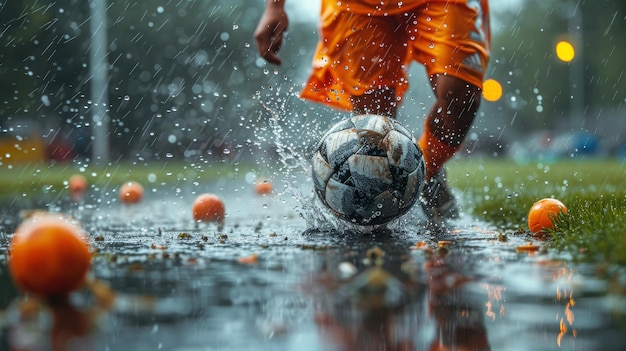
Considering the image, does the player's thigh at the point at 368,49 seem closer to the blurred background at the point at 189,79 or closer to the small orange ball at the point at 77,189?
the small orange ball at the point at 77,189

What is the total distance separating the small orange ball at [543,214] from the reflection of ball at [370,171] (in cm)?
83

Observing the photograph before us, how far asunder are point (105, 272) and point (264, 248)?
1.16 m

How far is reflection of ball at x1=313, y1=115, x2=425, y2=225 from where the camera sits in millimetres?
5180

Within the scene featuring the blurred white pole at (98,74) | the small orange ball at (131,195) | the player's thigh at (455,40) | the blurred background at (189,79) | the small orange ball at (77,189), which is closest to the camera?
the player's thigh at (455,40)

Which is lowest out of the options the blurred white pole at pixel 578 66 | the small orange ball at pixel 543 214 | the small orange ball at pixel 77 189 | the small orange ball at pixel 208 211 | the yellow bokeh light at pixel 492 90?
the small orange ball at pixel 543 214

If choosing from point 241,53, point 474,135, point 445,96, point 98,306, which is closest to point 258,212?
point 445,96

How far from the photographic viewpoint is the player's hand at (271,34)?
19.2 feet

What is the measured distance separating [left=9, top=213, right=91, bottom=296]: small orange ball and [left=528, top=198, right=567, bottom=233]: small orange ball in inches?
123

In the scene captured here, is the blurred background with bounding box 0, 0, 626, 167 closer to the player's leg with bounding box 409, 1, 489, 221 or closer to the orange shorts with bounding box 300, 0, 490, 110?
the orange shorts with bounding box 300, 0, 490, 110

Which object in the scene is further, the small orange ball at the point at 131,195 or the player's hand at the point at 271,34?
the small orange ball at the point at 131,195

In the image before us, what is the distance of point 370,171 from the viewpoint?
→ 5176mm

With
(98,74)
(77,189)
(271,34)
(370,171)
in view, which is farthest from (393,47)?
(98,74)

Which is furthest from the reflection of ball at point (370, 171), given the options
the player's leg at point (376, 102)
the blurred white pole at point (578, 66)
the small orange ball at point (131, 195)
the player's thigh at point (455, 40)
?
the blurred white pole at point (578, 66)

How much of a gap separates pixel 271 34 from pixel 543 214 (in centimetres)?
215
